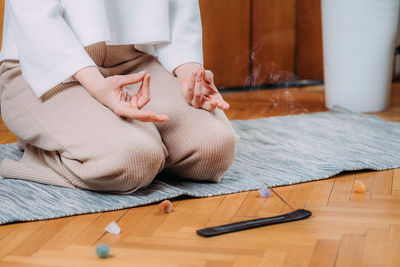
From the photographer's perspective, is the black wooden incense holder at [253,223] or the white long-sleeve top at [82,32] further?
the white long-sleeve top at [82,32]

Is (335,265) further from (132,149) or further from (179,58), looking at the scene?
(179,58)

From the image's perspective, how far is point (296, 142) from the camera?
5.78ft

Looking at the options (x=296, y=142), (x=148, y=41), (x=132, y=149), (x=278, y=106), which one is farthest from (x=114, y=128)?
(x=278, y=106)

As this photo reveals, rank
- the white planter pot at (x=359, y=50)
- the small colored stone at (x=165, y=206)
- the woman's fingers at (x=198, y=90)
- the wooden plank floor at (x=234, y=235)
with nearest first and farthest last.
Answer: the wooden plank floor at (x=234, y=235) < the small colored stone at (x=165, y=206) < the woman's fingers at (x=198, y=90) < the white planter pot at (x=359, y=50)

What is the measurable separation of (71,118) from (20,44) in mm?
210

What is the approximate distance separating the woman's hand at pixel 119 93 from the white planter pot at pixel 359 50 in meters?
1.43

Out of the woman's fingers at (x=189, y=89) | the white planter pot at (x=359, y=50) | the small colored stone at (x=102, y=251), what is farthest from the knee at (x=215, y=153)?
the white planter pot at (x=359, y=50)

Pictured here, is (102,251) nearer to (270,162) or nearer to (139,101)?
(139,101)

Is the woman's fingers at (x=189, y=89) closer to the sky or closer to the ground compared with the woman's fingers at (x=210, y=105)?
closer to the sky

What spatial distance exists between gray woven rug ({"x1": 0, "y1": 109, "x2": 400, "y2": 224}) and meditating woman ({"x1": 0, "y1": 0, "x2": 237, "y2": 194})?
0.04 metres

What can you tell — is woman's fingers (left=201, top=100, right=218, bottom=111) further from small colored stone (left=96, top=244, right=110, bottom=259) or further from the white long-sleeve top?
small colored stone (left=96, top=244, right=110, bottom=259)

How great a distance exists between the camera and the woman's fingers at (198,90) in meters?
1.25

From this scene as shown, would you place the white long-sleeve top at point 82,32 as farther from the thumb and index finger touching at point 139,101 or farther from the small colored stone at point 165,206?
the small colored stone at point 165,206

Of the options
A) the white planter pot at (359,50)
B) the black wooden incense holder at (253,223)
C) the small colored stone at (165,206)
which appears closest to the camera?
the black wooden incense holder at (253,223)
